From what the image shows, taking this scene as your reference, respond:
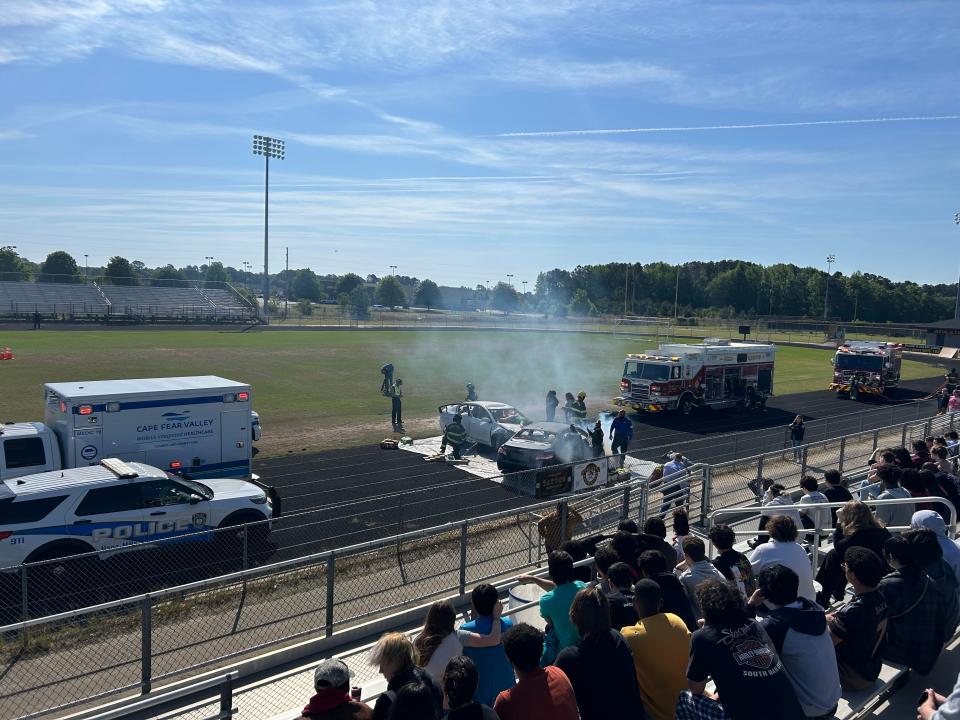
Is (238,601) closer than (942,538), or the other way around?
(942,538)

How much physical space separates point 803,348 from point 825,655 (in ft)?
271

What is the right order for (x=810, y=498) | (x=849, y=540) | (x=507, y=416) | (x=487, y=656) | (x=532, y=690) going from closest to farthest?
(x=532, y=690)
(x=487, y=656)
(x=849, y=540)
(x=810, y=498)
(x=507, y=416)

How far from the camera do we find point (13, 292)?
9244 cm

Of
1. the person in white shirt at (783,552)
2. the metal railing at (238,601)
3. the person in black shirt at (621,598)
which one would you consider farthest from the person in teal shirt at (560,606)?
the metal railing at (238,601)

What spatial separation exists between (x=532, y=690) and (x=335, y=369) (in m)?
39.2

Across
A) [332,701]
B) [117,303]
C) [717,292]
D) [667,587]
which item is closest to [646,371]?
[667,587]

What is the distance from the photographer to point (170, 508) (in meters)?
11.8

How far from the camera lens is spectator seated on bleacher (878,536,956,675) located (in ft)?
17.6

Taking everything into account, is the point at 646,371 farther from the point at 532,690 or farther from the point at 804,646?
the point at 532,690

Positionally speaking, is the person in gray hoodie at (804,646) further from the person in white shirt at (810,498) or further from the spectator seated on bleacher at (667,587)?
the person in white shirt at (810,498)

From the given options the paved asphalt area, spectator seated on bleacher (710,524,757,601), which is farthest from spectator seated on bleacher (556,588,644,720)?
the paved asphalt area

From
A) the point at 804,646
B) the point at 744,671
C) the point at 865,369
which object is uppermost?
the point at 744,671

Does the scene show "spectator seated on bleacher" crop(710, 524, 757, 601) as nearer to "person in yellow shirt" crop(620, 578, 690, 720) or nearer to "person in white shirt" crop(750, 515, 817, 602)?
"person in white shirt" crop(750, 515, 817, 602)

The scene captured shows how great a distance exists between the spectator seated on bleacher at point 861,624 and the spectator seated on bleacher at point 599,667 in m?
1.91
